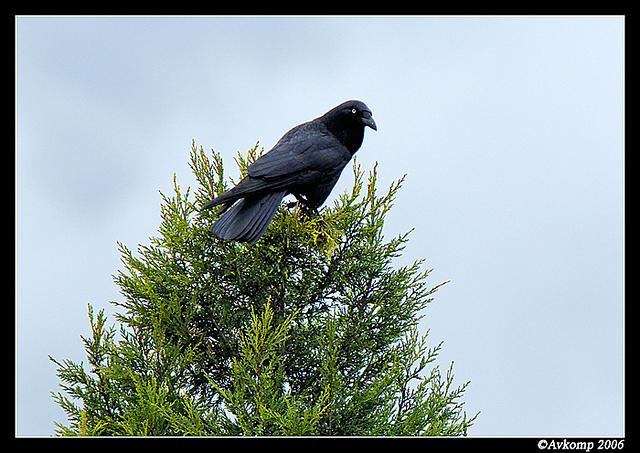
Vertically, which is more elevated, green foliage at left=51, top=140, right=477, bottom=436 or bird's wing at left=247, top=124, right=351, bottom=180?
bird's wing at left=247, top=124, right=351, bottom=180

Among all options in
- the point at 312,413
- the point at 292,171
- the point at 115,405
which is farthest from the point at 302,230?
the point at 115,405

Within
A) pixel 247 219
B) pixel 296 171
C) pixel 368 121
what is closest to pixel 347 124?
pixel 368 121

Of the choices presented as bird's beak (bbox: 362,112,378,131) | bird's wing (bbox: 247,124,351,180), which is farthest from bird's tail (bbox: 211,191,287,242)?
bird's beak (bbox: 362,112,378,131)

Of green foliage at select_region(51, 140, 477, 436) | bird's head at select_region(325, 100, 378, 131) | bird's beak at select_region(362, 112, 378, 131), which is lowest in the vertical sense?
green foliage at select_region(51, 140, 477, 436)

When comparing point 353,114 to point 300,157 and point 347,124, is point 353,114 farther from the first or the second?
point 300,157

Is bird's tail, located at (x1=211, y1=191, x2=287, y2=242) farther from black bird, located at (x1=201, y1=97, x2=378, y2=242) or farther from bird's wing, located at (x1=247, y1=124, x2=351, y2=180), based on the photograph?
bird's wing, located at (x1=247, y1=124, x2=351, y2=180)

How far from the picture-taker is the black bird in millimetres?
3928

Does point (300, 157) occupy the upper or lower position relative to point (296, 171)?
upper

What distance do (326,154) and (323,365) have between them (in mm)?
1413

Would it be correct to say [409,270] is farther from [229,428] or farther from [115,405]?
[115,405]

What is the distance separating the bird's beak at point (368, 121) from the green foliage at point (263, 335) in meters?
0.35

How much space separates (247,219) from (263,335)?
69 cm

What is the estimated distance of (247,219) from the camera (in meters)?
3.92

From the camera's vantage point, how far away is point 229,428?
365 cm
